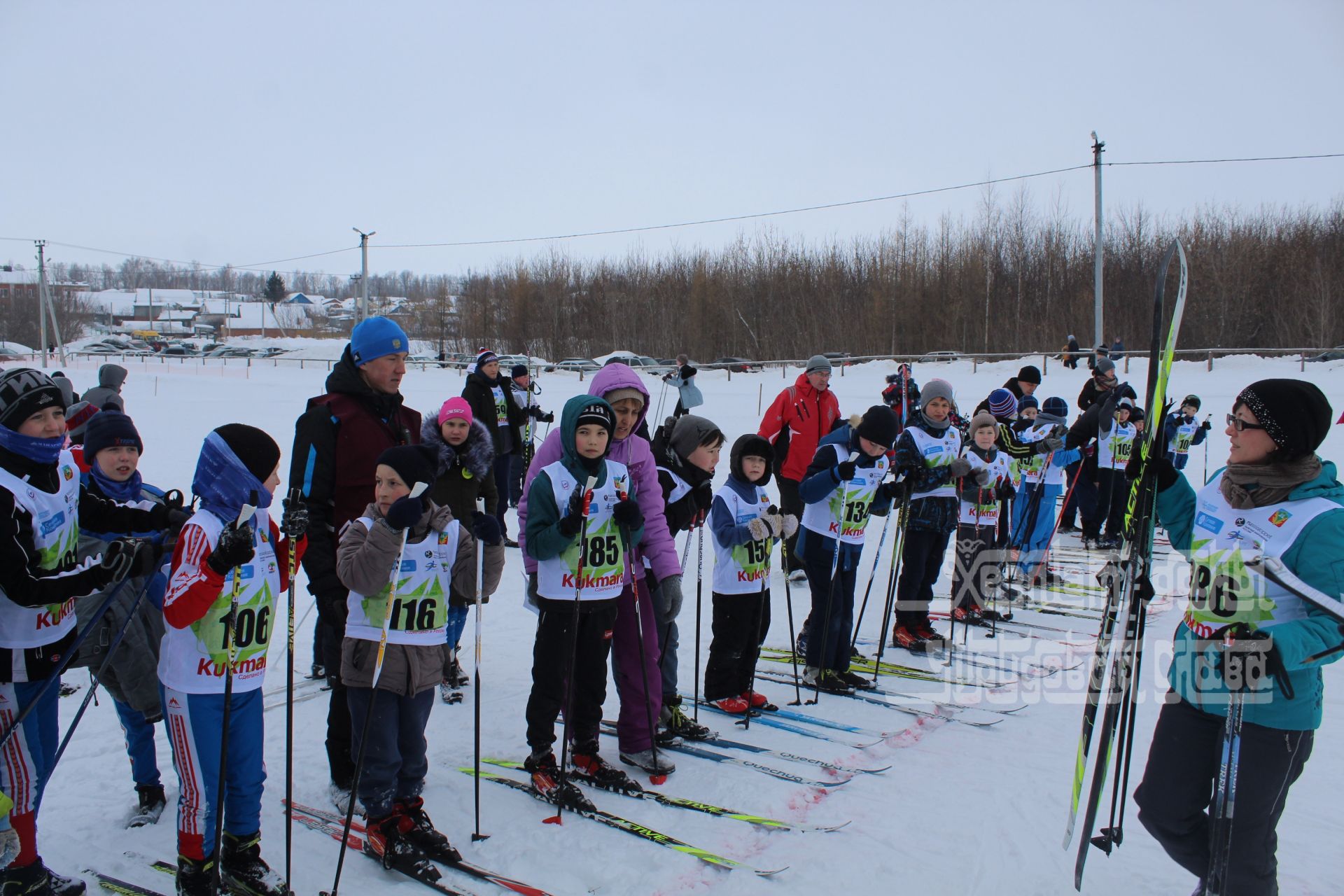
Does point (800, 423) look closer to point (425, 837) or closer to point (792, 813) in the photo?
point (792, 813)

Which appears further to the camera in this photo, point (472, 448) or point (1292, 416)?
point (472, 448)

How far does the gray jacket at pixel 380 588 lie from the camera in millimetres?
3119

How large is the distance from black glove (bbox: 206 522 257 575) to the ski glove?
1939 mm

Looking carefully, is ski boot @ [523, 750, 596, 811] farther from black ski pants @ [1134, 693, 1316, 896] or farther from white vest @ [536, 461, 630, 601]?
black ski pants @ [1134, 693, 1316, 896]

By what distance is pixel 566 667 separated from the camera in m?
3.80

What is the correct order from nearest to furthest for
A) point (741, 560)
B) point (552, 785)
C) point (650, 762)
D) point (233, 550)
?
1. point (233, 550)
2. point (552, 785)
3. point (650, 762)
4. point (741, 560)

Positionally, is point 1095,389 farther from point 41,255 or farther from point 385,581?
point 41,255

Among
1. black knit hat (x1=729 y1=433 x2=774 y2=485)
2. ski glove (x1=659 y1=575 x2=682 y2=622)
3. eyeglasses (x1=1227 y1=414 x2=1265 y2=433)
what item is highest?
eyeglasses (x1=1227 y1=414 x2=1265 y2=433)

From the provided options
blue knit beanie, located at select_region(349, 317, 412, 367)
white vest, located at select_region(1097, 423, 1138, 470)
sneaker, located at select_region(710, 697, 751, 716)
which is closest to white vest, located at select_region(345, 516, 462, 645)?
blue knit beanie, located at select_region(349, 317, 412, 367)

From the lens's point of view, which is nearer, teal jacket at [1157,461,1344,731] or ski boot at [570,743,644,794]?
teal jacket at [1157,461,1344,731]

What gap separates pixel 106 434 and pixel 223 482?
4.25 ft

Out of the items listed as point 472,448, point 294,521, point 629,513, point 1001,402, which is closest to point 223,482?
point 294,521

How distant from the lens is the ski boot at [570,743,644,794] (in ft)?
12.5

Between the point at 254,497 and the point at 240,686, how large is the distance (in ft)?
2.16
